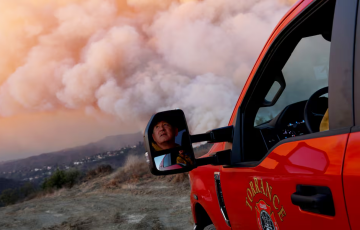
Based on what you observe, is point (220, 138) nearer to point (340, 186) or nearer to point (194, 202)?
point (340, 186)

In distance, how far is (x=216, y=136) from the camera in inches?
68.7

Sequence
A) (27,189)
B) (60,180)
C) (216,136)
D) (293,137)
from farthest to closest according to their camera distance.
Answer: (27,189) → (60,180) → (216,136) → (293,137)

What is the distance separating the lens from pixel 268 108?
73.4 inches

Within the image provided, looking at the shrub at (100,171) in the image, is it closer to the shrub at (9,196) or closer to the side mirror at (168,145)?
the shrub at (9,196)

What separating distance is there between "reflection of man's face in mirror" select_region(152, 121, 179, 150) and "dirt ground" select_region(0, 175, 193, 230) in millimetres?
4875

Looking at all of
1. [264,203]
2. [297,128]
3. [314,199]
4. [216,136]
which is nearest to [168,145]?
[216,136]

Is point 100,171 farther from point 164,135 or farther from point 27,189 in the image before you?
point 164,135

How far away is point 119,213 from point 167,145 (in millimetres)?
6827

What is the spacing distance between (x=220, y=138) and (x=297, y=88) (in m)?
0.48

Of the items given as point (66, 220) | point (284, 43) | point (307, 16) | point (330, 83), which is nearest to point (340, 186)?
point (330, 83)

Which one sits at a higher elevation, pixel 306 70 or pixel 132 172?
pixel 306 70

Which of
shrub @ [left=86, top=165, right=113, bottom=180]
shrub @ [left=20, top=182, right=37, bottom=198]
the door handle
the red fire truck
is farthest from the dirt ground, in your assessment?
shrub @ [left=20, top=182, right=37, bottom=198]

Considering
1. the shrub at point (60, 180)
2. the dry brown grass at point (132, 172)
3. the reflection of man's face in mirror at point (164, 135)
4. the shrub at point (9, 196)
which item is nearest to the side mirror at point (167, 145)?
the reflection of man's face in mirror at point (164, 135)

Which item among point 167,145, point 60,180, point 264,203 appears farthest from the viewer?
point 60,180
